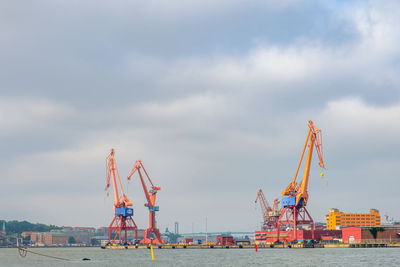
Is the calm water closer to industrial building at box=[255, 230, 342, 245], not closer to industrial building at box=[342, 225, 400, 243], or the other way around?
industrial building at box=[342, 225, 400, 243]

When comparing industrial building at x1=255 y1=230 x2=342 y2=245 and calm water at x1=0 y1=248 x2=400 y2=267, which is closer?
calm water at x1=0 y1=248 x2=400 y2=267

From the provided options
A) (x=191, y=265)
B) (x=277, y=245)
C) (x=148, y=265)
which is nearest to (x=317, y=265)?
(x=191, y=265)

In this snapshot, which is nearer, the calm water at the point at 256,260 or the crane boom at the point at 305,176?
the calm water at the point at 256,260

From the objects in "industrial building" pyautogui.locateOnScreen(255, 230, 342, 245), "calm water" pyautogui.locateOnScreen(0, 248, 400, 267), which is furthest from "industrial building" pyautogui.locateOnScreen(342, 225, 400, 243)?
"calm water" pyautogui.locateOnScreen(0, 248, 400, 267)

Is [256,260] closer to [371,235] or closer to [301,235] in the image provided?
[301,235]

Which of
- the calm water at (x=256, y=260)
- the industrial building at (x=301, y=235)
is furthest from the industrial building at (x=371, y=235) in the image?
the calm water at (x=256, y=260)

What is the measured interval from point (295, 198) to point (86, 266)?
7498 cm

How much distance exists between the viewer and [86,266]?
9256 cm

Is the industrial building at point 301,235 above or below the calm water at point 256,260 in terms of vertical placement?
above

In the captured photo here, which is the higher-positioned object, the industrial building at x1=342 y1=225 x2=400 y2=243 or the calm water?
the industrial building at x1=342 y1=225 x2=400 y2=243

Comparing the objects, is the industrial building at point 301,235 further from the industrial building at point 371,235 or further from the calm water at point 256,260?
the calm water at point 256,260

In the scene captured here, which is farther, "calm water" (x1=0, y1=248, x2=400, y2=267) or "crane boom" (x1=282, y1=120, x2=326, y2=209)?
"crane boom" (x1=282, y1=120, x2=326, y2=209)

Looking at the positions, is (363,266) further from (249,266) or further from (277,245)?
(277,245)

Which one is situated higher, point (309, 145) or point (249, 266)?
point (309, 145)
